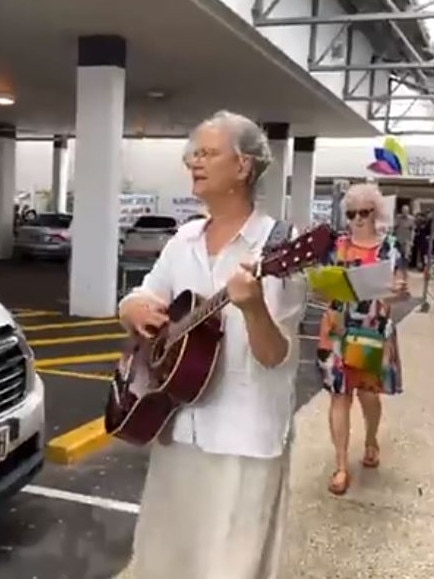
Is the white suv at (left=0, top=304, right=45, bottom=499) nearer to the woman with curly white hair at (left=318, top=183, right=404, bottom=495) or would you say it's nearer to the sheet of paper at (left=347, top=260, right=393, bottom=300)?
the woman with curly white hair at (left=318, top=183, right=404, bottom=495)

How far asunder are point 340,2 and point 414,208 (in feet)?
35.7

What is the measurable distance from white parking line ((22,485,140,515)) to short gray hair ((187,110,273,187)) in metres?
2.14

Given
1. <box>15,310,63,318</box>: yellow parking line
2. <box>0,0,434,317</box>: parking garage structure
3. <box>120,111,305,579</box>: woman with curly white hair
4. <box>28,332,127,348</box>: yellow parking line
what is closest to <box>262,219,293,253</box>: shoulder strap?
<box>120,111,305,579</box>: woman with curly white hair

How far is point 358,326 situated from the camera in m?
3.95

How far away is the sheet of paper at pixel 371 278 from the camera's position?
5.70 ft

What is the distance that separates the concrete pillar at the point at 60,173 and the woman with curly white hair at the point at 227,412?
2200cm

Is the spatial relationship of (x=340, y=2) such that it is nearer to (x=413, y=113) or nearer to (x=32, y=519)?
(x=32, y=519)

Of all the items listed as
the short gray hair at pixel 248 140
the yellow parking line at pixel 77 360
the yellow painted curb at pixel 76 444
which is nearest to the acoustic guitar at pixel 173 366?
the short gray hair at pixel 248 140

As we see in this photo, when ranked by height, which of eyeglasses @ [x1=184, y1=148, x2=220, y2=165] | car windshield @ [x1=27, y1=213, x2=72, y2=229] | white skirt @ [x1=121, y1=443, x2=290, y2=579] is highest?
eyeglasses @ [x1=184, y1=148, x2=220, y2=165]

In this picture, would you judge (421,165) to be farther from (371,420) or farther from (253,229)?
(253,229)

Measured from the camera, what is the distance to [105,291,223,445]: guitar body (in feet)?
6.29

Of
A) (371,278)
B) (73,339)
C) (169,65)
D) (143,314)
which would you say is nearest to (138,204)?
(169,65)

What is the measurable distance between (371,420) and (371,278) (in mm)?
2740

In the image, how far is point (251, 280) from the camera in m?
1.68
